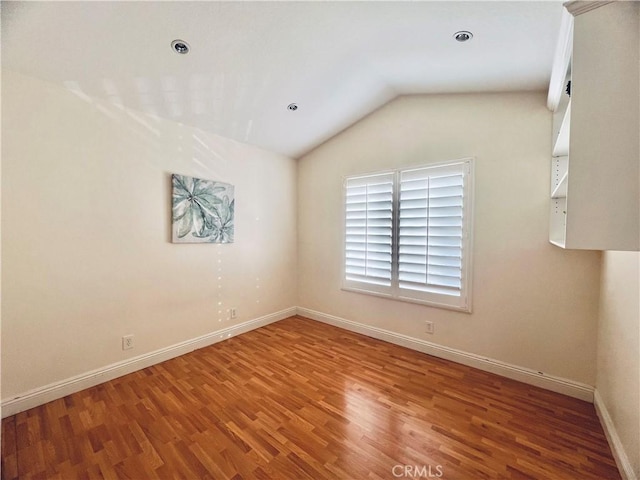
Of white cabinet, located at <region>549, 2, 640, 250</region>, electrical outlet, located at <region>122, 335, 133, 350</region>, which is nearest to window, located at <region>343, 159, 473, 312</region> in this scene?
white cabinet, located at <region>549, 2, 640, 250</region>

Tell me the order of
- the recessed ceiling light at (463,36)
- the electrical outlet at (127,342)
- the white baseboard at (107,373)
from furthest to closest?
the electrical outlet at (127,342) → the white baseboard at (107,373) → the recessed ceiling light at (463,36)

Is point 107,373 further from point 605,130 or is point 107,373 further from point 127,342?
point 605,130

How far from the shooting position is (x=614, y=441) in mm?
1499

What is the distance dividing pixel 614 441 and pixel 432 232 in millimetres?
1764

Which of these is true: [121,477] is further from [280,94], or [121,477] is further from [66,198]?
[280,94]

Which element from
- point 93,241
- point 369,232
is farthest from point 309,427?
point 93,241

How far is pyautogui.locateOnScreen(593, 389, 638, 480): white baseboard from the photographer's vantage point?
132 centimetres

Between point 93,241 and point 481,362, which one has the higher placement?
point 93,241

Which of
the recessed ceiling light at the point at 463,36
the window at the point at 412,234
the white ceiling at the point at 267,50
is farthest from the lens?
the window at the point at 412,234

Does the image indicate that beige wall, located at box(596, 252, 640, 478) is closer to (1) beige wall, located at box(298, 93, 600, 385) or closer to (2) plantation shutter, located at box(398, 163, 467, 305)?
(1) beige wall, located at box(298, 93, 600, 385)

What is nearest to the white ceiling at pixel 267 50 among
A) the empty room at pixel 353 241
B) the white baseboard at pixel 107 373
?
the empty room at pixel 353 241

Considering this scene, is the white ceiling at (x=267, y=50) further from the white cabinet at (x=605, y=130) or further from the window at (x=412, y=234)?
the window at (x=412, y=234)

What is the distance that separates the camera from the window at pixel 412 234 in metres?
2.48

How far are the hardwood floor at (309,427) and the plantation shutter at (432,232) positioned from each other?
2.57ft
